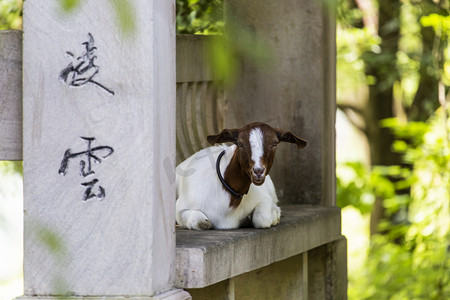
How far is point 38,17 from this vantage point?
3.10 m

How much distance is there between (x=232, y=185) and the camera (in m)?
4.03

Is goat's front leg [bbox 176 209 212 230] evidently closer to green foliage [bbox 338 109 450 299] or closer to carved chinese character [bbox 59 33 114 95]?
carved chinese character [bbox 59 33 114 95]

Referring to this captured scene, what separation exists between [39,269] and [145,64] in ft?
2.76

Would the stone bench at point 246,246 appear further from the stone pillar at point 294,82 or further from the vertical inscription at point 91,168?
the vertical inscription at point 91,168

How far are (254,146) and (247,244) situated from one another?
44 cm

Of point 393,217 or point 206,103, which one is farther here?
point 393,217

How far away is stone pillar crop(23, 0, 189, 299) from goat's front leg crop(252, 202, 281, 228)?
1.06 m

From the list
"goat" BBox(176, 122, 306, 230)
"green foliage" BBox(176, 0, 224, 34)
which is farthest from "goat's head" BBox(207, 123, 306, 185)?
"green foliage" BBox(176, 0, 224, 34)

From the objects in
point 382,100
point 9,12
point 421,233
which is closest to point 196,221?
point 9,12

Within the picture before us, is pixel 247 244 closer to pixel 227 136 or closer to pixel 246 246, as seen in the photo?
pixel 246 246

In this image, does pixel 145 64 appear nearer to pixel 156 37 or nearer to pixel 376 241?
pixel 156 37

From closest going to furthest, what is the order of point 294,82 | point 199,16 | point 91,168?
point 91,168
point 199,16
point 294,82

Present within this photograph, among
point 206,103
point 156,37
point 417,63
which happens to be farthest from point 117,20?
point 417,63

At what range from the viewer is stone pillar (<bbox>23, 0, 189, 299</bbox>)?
3070mm
